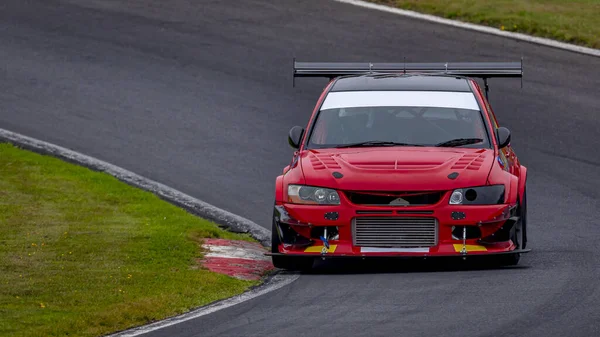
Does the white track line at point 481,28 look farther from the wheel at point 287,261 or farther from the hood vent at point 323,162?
the wheel at point 287,261

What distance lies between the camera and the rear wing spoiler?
13938mm

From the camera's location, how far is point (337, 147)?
1230 cm

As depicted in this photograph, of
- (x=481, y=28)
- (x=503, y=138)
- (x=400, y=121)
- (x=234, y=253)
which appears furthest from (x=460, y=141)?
(x=481, y=28)

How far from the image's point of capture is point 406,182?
→ 36.8 ft

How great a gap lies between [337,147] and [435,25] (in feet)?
38.5

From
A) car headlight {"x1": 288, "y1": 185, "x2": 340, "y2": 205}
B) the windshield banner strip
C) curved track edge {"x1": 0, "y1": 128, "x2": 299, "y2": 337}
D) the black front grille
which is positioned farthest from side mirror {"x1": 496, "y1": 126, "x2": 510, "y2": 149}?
curved track edge {"x1": 0, "y1": 128, "x2": 299, "y2": 337}

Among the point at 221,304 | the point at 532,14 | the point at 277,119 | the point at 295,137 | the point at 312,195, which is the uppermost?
the point at 532,14

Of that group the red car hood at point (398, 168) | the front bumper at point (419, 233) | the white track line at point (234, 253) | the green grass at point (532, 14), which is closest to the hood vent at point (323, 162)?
the red car hood at point (398, 168)

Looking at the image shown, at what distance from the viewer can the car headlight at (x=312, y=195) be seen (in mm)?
11336

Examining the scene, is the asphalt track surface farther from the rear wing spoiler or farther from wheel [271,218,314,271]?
the rear wing spoiler

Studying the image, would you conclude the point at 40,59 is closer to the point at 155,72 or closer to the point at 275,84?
the point at 155,72

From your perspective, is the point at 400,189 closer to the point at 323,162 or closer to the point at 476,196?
the point at 476,196

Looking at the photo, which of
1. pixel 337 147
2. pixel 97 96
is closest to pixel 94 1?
pixel 97 96

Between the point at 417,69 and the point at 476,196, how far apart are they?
321 centimetres
